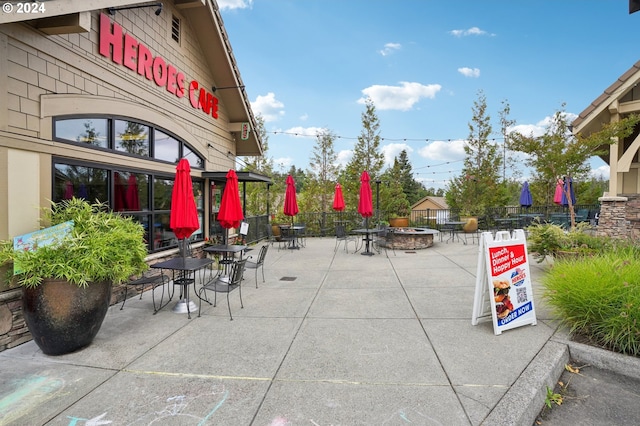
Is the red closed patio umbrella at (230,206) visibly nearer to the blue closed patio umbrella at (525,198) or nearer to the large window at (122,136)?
the large window at (122,136)

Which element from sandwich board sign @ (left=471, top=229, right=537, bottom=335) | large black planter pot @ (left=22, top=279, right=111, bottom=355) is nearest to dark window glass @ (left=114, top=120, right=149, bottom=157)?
large black planter pot @ (left=22, top=279, right=111, bottom=355)

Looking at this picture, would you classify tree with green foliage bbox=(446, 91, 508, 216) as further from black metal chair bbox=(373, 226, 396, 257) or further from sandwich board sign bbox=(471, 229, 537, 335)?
sandwich board sign bbox=(471, 229, 537, 335)

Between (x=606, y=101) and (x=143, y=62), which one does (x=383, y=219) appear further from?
(x=143, y=62)

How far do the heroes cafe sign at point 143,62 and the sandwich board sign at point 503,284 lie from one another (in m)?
6.46

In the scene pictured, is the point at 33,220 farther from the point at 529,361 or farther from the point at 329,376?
the point at 529,361

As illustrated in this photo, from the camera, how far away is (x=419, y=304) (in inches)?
205

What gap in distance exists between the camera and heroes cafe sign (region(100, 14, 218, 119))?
5273mm

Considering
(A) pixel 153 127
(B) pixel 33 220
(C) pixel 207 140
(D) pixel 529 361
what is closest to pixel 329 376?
(D) pixel 529 361

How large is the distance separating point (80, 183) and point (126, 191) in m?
0.97

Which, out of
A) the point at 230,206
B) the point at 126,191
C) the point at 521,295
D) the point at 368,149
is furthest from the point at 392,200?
the point at 126,191

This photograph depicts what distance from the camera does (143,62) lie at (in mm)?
6152

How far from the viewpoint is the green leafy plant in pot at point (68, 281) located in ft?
11.0

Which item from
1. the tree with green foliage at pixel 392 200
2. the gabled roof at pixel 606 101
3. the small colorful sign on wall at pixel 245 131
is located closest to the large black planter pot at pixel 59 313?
the small colorful sign on wall at pixel 245 131

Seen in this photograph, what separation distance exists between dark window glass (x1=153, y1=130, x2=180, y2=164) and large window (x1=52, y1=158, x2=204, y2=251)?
0.43 meters
